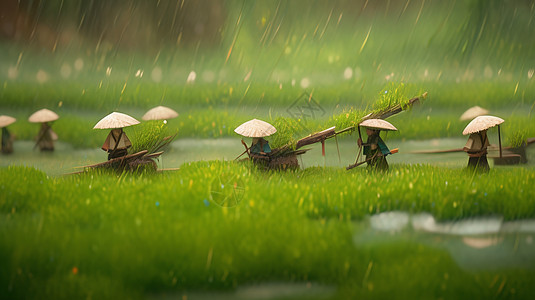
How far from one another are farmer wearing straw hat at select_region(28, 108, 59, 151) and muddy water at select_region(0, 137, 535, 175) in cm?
9

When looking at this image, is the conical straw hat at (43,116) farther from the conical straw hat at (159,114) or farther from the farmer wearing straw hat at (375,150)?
the farmer wearing straw hat at (375,150)

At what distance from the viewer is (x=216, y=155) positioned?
5074 millimetres

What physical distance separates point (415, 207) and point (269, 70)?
2578mm

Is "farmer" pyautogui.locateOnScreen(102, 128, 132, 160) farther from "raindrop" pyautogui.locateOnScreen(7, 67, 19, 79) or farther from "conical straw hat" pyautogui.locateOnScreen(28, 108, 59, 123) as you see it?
"raindrop" pyautogui.locateOnScreen(7, 67, 19, 79)

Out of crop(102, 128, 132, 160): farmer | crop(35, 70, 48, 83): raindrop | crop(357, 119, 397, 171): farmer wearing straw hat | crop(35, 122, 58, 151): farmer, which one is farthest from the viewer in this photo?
crop(35, 70, 48, 83): raindrop

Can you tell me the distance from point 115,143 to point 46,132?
1203 mm

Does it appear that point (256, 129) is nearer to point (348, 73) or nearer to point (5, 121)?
point (348, 73)

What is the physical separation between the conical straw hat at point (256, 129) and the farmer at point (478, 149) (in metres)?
1.96

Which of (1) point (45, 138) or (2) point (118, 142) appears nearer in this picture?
(2) point (118, 142)

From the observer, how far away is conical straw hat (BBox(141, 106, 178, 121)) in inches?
208

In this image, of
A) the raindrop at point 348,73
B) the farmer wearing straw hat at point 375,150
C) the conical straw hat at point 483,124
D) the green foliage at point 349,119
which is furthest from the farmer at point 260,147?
the conical straw hat at point 483,124

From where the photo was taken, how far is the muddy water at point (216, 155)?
4.99 m

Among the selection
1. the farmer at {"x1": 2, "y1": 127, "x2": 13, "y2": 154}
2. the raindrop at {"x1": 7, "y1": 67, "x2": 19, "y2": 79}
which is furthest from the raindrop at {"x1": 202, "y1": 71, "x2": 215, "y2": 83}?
the farmer at {"x1": 2, "y1": 127, "x2": 13, "y2": 154}

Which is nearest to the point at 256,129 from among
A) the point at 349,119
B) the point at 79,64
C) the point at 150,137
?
the point at 349,119
